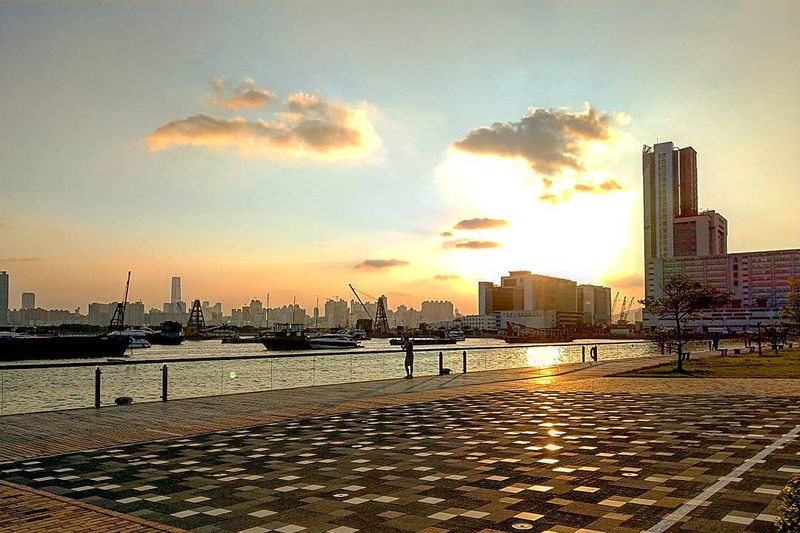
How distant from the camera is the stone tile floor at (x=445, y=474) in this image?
7398 millimetres

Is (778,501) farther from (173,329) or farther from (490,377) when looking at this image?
(173,329)

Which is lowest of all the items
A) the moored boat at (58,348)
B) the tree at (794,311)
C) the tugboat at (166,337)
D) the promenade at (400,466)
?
the tugboat at (166,337)

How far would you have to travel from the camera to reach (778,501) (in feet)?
25.7

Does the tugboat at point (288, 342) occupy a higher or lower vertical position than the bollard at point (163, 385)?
lower

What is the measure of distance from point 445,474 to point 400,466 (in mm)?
854

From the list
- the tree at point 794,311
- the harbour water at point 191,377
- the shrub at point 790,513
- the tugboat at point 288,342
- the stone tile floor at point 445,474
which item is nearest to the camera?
the shrub at point 790,513

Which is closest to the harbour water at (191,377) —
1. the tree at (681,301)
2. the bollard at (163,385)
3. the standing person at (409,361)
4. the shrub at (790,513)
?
the bollard at (163,385)

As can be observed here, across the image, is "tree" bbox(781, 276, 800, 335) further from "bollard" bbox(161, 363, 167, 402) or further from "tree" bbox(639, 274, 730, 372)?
"bollard" bbox(161, 363, 167, 402)

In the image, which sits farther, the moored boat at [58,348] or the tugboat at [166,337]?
the tugboat at [166,337]

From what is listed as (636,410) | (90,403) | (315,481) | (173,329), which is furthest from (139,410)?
(173,329)

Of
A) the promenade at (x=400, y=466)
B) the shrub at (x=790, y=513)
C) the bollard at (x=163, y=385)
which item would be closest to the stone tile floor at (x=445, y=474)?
the promenade at (x=400, y=466)

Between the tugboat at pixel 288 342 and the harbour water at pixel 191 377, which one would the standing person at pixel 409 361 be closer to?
the harbour water at pixel 191 377

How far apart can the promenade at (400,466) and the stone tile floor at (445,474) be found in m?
0.03

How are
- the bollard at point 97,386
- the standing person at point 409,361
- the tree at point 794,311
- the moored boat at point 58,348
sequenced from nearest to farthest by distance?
1. the bollard at point 97,386
2. the standing person at point 409,361
3. the tree at point 794,311
4. the moored boat at point 58,348
